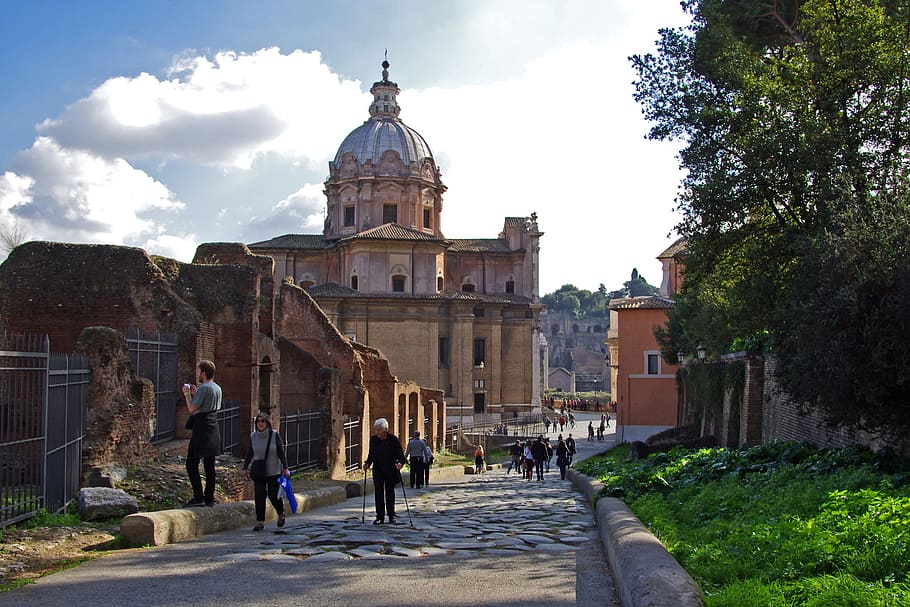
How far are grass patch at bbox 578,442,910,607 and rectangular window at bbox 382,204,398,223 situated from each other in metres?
45.8

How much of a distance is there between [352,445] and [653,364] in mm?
21642

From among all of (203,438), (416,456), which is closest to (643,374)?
(416,456)

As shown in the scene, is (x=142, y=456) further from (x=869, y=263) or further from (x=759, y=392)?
(x=759, y=392)

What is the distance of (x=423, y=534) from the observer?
8.45 m

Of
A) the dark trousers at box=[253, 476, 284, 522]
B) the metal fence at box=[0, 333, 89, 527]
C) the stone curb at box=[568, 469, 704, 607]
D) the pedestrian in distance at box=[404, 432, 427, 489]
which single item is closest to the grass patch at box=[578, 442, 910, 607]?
the stone curb at box=[568, 469, 704, 607]

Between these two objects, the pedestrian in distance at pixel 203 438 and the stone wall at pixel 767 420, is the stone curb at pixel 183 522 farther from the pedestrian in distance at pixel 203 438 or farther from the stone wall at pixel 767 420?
the stone wall at pixel 767 420

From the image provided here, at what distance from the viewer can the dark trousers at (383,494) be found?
30.8 ft

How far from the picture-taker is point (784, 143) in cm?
1464

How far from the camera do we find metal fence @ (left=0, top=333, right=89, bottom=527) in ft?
25.1

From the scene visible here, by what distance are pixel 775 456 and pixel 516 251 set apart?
4688 cm

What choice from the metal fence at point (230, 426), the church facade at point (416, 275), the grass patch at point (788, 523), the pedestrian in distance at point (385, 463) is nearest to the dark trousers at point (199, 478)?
the pedestrian in distance at point (385, 463)

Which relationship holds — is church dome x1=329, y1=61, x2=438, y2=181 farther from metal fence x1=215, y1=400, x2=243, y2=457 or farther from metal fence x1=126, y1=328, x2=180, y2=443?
metal fence x1=126, y1=328, x2=180, y2=443

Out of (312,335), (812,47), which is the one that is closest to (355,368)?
(312,335)

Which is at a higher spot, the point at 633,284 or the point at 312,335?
the point at 633,284
